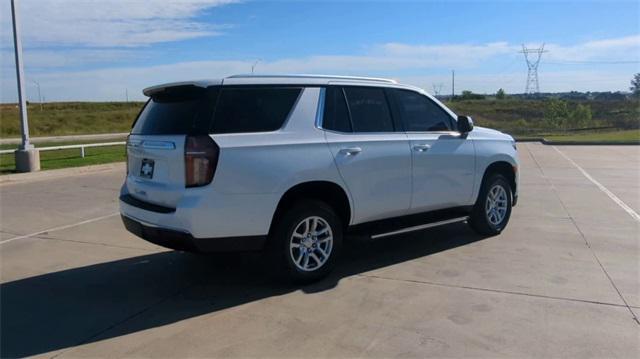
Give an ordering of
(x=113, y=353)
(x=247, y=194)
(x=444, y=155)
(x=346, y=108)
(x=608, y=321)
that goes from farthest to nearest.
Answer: (x=444, y=155) < (x=346, y=108) < (x=247, y=194) < (x=608, y=321) < (x=113, y=353)

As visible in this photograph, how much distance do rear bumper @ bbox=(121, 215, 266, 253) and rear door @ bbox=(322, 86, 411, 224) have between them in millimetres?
1105

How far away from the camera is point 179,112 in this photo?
492 centimetres

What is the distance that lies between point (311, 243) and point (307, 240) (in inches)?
2.3

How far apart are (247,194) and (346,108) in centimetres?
149

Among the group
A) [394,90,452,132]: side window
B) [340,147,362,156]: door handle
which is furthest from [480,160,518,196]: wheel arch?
[340,147,362,156]: door handle

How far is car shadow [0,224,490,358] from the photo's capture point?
4.21 metres

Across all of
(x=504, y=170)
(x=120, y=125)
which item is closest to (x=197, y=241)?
(x=504, y=170)

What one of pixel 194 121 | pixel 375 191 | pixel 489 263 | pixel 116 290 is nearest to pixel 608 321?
pixel 489 263

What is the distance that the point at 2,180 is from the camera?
12.9 metres

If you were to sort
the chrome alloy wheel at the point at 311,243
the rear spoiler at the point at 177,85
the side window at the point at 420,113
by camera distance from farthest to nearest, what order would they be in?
the side window at the point at 420,113 < the chrome alloy wheel at the point at 311,243 < the rear spoiler at the point at 177,85

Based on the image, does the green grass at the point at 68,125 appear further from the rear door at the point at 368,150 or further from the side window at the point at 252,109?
Result: the side window at the point at 252,109

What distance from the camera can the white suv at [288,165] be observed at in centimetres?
461

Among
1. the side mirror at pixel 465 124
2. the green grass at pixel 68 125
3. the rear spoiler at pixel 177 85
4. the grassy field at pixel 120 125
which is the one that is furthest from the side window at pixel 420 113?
the green grass at pixel 68 125

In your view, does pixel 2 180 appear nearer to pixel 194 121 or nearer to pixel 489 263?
pixel 194 121
